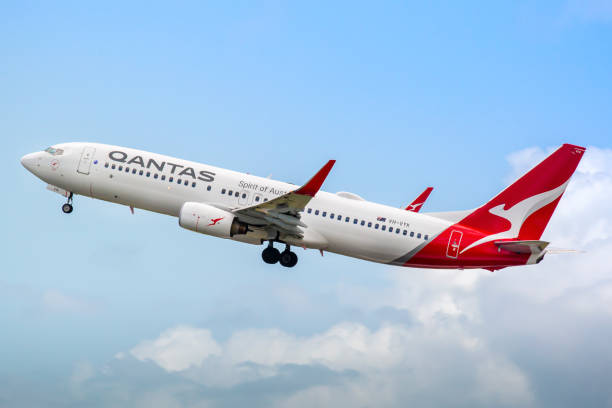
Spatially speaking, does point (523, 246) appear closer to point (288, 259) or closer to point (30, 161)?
point (288, 259)

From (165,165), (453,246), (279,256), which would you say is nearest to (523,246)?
(453,246)

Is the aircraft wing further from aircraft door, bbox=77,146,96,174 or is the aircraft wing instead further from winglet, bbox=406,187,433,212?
winglet, bbox=406,187,433,212

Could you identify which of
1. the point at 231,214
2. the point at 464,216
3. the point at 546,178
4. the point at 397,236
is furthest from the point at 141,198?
the point at 546,178

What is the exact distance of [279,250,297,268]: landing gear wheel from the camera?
5316 cm

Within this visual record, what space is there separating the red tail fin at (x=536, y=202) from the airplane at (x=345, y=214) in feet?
0.21

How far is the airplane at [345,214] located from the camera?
5106cm

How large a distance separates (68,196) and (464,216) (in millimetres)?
26856

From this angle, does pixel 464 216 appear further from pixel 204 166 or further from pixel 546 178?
pixel 204 166

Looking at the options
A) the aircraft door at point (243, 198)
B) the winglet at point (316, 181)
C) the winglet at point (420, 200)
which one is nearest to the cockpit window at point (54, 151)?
the aircraft door at point (243, 198)

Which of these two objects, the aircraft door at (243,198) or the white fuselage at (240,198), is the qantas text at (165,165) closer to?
the white fuselage at (240,198)

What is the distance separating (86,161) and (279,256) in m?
14.3

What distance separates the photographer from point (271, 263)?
53219 millimetres

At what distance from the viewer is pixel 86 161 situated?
2101 inches

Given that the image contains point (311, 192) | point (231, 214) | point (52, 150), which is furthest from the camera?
point (52, 150)
